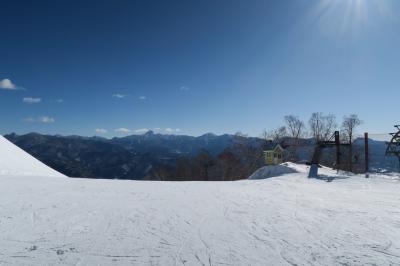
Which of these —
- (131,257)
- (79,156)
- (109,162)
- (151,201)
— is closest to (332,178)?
(151,201)

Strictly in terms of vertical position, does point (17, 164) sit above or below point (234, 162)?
above

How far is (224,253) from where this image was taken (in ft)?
13.5

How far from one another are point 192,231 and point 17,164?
15.9 metres

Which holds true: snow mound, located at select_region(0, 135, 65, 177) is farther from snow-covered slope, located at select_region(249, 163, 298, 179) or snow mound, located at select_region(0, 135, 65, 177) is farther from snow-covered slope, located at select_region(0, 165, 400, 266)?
snow-covered slope, located at select_region(249, 163, 298, 179)

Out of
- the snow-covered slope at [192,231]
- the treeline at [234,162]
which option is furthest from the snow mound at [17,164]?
the treeline at [234,162]

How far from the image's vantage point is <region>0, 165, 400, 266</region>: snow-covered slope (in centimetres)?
393

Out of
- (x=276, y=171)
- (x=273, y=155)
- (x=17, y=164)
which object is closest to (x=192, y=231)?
(x=276, y=171)

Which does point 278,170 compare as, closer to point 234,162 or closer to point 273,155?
point 273,155

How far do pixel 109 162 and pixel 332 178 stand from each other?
477ft

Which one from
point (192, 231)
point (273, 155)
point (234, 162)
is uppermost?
point (273, 155)

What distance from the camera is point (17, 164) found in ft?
53.4

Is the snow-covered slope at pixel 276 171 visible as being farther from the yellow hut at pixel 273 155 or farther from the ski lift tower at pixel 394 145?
the ski lift tower at pixel 394 145

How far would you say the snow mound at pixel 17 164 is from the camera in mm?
14863

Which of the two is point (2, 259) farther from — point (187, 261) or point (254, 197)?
point (254, 197)
